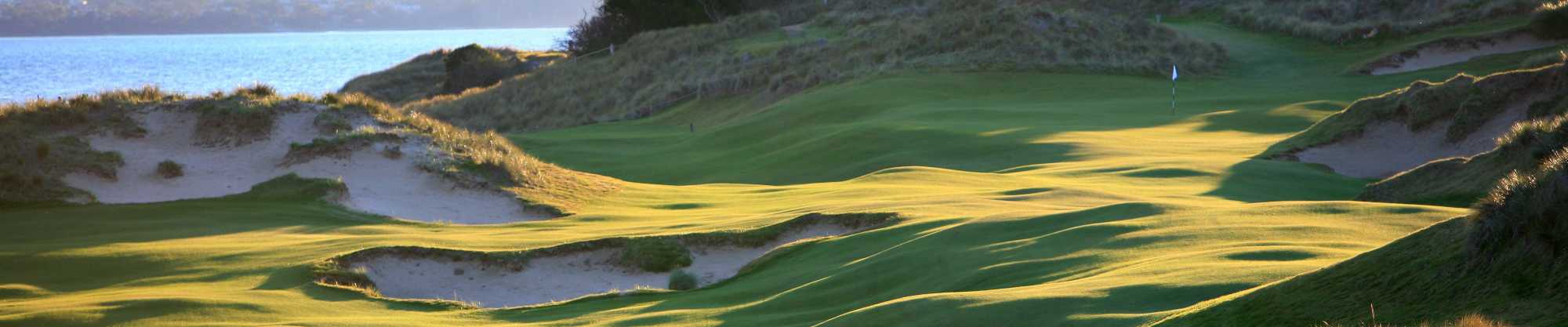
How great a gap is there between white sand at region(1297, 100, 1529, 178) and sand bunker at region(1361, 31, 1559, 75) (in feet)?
58.2

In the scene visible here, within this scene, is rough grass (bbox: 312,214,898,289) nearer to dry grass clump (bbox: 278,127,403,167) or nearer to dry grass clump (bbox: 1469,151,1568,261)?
dry grass clump (bbox: 278,127,403,167)

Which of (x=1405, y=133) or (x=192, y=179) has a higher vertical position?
(x=192, y=179)

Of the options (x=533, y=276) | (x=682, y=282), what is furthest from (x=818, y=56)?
(x=682, y=282)

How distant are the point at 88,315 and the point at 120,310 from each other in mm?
223

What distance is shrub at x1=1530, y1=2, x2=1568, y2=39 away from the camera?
112ft

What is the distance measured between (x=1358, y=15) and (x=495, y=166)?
121ft

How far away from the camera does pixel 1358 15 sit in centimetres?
4631

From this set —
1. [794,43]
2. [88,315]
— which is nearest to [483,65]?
[794,43]

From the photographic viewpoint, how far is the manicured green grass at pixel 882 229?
26.9 ft

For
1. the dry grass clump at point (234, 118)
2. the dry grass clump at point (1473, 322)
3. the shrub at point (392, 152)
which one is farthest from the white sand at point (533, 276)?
the dry grass clump at point (1473, 322)

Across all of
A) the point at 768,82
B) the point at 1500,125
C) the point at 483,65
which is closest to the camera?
the point at 1500,125

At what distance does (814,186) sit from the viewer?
19.8m

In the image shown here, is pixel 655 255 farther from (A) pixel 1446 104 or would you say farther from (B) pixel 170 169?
(A) pixel 1446 104

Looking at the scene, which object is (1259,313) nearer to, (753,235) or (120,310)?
(120,310)
